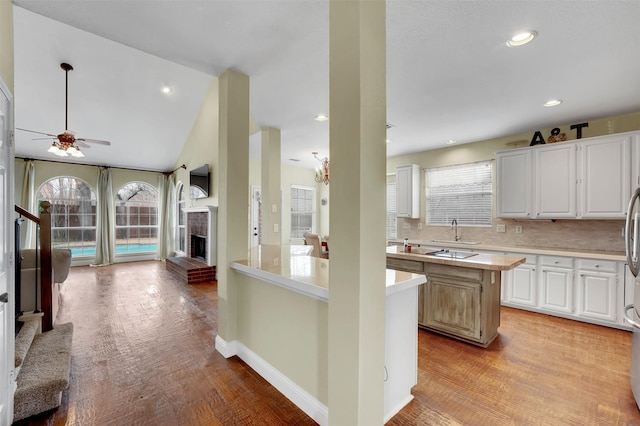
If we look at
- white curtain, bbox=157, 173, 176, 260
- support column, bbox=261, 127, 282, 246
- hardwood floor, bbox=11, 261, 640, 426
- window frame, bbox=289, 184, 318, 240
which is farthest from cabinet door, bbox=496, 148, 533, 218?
white curtain, bbox=157, 173, 176, 260

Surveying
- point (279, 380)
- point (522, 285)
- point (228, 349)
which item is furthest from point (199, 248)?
point (522, 285)

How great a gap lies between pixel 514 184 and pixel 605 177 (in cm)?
95

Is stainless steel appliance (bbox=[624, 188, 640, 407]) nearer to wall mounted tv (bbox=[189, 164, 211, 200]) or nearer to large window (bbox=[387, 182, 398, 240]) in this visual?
large window (bbox=[387, 182, 398, 240])

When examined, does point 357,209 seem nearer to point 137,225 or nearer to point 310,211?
point 310,211

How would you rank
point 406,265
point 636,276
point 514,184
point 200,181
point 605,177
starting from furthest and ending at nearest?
point 200,181
point 514,184
point 605,177
point 406,265
point 636,276

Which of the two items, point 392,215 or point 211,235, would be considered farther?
point 392,215

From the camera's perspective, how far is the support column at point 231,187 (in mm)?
2529

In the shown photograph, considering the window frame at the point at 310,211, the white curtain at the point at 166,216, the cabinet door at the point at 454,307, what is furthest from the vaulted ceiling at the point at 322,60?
the white curtain at the point at 166,216

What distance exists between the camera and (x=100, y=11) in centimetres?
179

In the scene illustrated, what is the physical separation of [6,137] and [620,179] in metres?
5.63

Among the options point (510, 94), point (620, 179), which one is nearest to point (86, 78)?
point (510, 94)

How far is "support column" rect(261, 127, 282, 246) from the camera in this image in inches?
161

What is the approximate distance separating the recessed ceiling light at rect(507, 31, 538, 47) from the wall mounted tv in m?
5.31

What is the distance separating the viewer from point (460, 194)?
4.97 metres
